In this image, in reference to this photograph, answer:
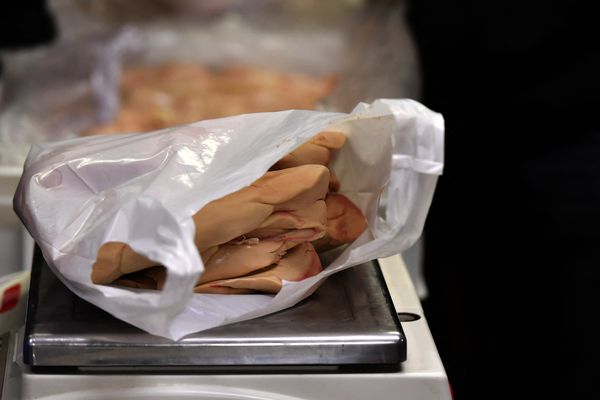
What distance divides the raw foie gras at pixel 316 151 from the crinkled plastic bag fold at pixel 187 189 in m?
0.01

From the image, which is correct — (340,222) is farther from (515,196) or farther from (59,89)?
(59,89)

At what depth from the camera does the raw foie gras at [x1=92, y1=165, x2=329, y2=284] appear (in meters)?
0.71

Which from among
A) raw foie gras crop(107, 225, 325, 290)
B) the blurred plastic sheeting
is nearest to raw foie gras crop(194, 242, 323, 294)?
raw foie gras crop(107, 225, 325, 290)

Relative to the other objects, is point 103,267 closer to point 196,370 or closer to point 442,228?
point 196,370

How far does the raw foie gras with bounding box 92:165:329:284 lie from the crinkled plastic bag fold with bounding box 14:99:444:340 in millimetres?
19

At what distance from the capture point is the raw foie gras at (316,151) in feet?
2.61

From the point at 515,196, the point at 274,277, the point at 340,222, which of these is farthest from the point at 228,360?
the point at 515,196

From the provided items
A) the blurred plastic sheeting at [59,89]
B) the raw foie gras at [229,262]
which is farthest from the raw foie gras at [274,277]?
the blurred plastic sheeting at [59,89]

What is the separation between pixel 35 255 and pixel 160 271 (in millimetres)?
178

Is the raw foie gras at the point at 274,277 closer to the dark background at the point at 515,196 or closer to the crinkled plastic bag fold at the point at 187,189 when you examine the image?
the crinkled plastic bag fold at the point at 187,189

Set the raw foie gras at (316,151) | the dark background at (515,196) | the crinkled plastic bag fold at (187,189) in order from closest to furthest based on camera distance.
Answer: the crinkled plastic bag fold at (187,189) → the raw foie gras at (316,151) → the dark background at (515,196)

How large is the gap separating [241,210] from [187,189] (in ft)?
0.18

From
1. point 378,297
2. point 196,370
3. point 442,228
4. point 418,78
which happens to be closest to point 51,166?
point 196,370

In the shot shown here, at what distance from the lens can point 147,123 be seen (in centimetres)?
151
